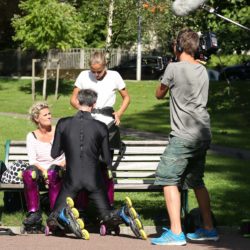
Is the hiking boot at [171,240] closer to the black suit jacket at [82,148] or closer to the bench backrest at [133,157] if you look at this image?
the black suit jacket at [82,148]

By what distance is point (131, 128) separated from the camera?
2211cm

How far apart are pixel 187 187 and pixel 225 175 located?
4736mm

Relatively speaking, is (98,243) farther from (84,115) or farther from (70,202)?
(84,115)

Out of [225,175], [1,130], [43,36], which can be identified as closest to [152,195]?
[225,175]

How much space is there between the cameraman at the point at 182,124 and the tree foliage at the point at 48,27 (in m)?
26.4

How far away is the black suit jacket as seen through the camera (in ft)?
28.1

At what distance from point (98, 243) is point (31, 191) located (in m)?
1.03

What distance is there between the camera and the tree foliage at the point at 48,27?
3441 centimetres

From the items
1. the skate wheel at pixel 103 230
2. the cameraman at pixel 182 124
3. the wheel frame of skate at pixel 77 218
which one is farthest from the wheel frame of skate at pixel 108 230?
the cameraman at pixel 182 124

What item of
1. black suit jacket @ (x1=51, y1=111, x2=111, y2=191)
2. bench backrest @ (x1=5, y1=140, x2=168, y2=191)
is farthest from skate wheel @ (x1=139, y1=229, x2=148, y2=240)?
bench backrest @ (x1=5, y1=140, x2=168, y2=191)

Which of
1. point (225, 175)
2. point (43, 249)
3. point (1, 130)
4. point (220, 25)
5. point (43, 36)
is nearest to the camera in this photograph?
point (43, 249)

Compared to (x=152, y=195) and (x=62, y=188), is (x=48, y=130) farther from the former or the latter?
(x=152, y=195)

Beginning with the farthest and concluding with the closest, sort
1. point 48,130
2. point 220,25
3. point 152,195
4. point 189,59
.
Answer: point 220,25, point 152,195, point 48,130, point 189,59

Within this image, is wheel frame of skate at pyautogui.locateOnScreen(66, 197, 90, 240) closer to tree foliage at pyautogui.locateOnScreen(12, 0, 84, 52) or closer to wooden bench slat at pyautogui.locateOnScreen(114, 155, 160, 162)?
wooden bench slat at pyautogui.locateOnScreen(114, 155, 160, 162)
